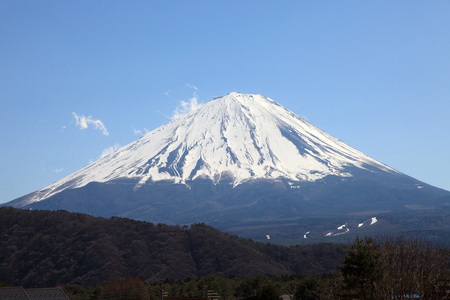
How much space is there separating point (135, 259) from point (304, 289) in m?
44.0

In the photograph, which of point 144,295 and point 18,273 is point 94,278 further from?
point 144,295

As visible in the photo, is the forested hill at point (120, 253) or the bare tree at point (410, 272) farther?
the forested hill at point (120, 253)

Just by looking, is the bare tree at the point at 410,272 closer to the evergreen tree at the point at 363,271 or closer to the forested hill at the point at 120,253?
the evergreen tree at the point at 363,271

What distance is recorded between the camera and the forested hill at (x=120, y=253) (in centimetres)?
8562

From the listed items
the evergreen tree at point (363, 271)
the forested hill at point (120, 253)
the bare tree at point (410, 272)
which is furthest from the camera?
the forested hill at point (120, 253)

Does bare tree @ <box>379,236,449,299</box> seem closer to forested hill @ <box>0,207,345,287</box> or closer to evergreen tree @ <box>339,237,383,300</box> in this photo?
evergreen tree @ <box>339,237,383,300</box>

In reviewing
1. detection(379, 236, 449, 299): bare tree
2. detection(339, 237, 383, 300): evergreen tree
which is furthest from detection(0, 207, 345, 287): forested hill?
detection(339, 237, 383, 300): evergreen tree

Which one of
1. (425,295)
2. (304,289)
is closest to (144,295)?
(304,289)

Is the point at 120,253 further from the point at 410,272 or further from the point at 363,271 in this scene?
the point at 410,272

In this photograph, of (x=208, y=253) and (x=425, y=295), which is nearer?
(x=425, y=295)

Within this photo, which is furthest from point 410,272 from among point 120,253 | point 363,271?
point 120,253

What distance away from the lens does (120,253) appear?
92.6m

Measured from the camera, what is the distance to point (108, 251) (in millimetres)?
91562

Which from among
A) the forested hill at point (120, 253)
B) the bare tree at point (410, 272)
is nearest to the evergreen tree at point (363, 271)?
the bare tree at point (410, 272)
